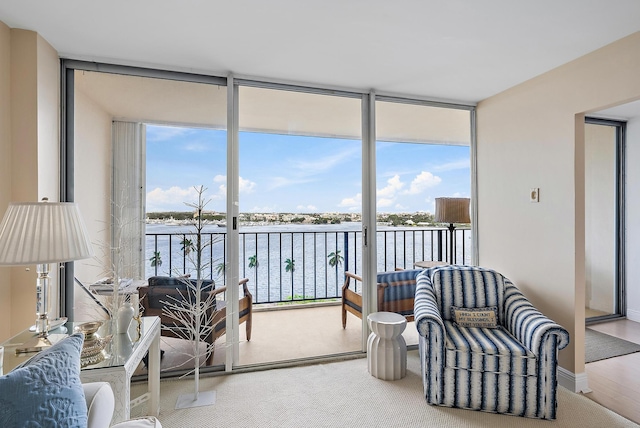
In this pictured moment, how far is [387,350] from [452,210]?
1454 millimetres

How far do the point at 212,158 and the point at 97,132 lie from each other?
829mm

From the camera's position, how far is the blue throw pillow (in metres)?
0.88

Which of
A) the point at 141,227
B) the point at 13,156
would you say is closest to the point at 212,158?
the point at 141,227

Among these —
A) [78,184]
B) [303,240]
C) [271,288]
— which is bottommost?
[271,288]

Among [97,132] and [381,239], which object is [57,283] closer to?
[97,132]

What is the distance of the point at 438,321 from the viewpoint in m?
2.21

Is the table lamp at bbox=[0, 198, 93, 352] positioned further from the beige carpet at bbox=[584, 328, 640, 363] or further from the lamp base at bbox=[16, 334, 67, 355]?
the beige carpet at bbox=[584, 328, 640, 363]

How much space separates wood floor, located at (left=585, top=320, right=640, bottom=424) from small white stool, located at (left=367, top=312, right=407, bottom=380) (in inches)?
51.9

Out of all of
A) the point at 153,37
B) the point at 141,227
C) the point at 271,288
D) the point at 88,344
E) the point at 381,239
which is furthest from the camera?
the point at 271,288

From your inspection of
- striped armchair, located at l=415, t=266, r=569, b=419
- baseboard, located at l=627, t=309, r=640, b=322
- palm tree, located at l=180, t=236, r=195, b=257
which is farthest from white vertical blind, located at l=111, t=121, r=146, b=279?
baseboard, located at l=627, t=309, r=640, b=322

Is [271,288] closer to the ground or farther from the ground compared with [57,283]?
closer to the ground

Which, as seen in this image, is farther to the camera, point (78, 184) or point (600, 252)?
point (600, 252)

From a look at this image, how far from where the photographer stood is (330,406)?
2.26 m

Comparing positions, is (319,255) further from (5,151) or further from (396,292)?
(5,151)
